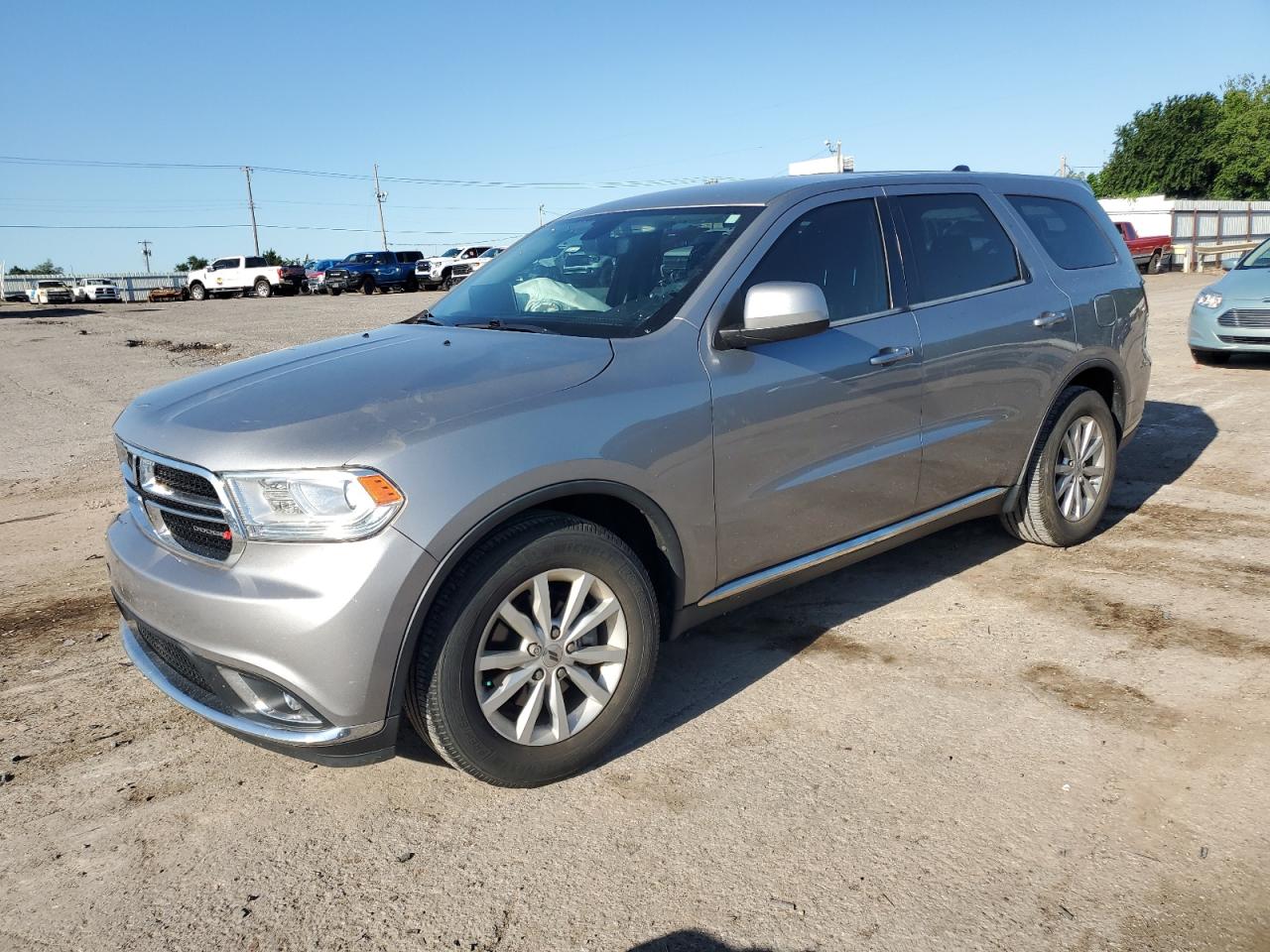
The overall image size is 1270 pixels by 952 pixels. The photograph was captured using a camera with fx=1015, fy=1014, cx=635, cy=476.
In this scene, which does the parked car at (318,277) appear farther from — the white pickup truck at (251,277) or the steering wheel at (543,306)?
the steering wheel at (543,306)

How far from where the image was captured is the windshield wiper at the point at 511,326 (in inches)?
145

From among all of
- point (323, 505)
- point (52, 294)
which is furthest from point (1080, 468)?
point (52, 294)

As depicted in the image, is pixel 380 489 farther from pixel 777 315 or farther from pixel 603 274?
pixel 603 274

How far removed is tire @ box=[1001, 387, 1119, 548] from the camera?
5.00 meters

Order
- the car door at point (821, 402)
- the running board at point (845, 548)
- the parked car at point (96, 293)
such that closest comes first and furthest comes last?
the car door at point (821, 402)
the running board at point (845, 548)
the parked car at point (96, 293)

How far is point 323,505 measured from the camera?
107 inches

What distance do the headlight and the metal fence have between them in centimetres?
5346

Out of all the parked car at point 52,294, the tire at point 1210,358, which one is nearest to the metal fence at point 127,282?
the parked car at point 52,294

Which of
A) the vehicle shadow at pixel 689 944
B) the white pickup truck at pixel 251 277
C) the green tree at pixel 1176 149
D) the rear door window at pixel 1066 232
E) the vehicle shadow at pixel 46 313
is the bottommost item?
the vehicle shadow at pixel 689 944

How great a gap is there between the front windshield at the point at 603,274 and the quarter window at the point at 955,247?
3.06ft

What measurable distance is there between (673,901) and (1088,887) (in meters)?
1.06

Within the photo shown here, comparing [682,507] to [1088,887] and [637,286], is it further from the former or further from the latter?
[1088,887]

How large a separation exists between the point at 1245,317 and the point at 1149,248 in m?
24.7

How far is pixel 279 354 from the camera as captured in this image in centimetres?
380
